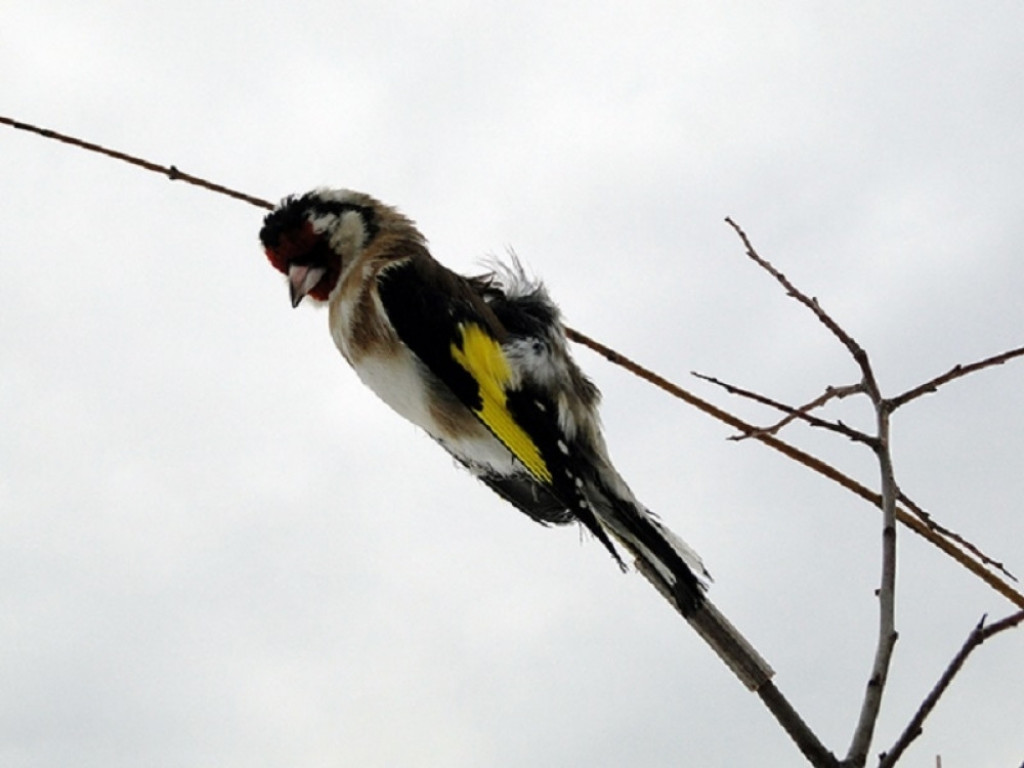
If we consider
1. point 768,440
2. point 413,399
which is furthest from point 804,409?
point 413,399

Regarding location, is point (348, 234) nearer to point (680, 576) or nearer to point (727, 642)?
point (680, 576)

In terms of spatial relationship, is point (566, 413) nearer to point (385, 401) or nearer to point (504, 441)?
→ point (504, 441)

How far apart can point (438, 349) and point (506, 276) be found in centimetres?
45

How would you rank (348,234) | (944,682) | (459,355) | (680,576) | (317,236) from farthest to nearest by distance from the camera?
(348,234)
(317,236)
(459,355)
(680,576)
(944,682)

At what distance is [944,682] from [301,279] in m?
1.58

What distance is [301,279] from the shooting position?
244 centimetres

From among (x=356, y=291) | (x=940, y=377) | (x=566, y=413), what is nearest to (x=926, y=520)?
(x=940, y=377)

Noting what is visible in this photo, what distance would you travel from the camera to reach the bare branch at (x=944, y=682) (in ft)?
4.94

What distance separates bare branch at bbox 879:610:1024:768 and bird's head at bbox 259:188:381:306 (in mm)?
1476

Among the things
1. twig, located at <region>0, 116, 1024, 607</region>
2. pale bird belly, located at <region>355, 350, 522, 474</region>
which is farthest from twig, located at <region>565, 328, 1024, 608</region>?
pale bird belly, located at <region>355, 350, 522, 474</region>

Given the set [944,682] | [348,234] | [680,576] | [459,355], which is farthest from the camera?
[348,234]

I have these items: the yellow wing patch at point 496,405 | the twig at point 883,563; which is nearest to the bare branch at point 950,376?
the twig at point 883,563

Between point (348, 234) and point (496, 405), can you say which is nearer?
point (496, 405)

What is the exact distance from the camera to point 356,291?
8.24 feet
